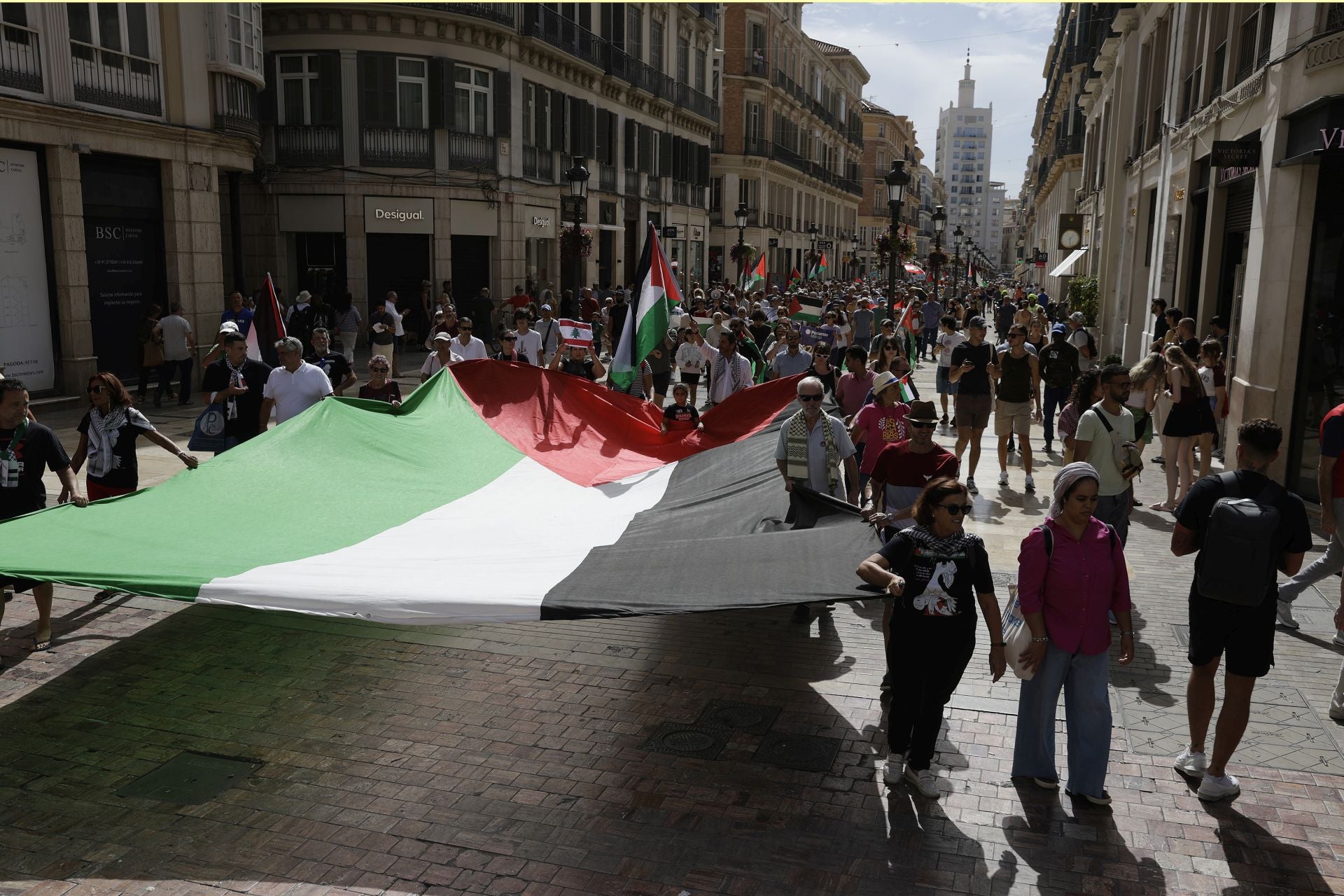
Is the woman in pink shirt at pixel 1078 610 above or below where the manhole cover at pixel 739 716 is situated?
above

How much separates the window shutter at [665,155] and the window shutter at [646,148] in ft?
3.37

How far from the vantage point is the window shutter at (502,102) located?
3064 cm

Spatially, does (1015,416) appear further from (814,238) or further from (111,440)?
(814,238)

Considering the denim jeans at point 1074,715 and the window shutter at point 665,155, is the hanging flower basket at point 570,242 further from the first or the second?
the denim jeans at point 1074,715

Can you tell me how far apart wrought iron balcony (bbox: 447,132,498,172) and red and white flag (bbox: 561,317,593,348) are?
15410 millimetres

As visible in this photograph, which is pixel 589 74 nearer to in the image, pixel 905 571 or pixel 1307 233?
pixel 1307 233

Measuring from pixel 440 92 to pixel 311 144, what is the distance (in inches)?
139

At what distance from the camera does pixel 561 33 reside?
3366cm

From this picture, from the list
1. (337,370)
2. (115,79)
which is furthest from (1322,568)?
(115,79)

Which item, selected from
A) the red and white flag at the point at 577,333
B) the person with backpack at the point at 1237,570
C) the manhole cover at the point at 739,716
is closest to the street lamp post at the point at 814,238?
the red and white flag at the point at 577,333

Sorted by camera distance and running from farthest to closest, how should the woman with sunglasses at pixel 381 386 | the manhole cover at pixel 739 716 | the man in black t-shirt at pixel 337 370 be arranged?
the man in black t-shirt at pixel 337 370
the woman with sunglasses at pixel 381 386
the manhole cover at pixel 739 716

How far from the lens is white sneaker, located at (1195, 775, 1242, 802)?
5730 mm

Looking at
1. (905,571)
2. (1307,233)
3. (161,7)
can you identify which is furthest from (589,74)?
(905,571)

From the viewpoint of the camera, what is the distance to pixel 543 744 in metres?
6.41
